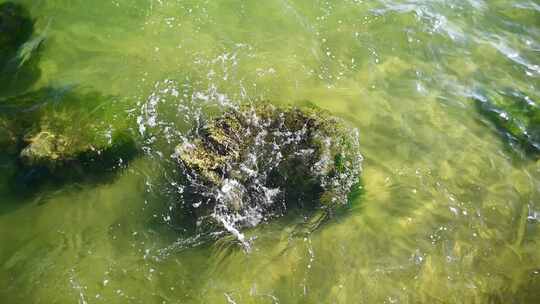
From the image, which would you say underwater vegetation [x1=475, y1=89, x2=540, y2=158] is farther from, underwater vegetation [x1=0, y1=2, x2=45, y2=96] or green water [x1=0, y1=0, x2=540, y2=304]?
underwater vegetation [x1=0, y1=2, x2=45, y2=96]

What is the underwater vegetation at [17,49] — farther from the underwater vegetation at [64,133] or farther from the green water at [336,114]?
the underwater vegetation at [64,133]

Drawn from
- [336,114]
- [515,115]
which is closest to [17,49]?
[336,114]

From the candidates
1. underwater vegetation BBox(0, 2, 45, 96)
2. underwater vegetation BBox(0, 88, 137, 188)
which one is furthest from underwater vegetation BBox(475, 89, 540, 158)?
underwater vegetation BBox(0, 2, 45, 96)

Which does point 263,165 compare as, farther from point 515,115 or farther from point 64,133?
point 515,115

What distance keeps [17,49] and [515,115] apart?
7.07 meters

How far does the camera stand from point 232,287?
14.9 ft

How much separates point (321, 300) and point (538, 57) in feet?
18.0

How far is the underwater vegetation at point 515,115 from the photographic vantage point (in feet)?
20.3

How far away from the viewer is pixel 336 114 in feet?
19.3

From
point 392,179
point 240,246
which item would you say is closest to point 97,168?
point 240,246

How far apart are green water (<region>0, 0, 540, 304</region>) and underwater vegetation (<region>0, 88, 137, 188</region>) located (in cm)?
16

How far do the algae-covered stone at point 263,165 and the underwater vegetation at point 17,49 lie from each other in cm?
241

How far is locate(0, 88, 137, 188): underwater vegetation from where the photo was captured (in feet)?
16.4

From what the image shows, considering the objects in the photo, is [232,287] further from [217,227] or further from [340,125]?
[340,125]
